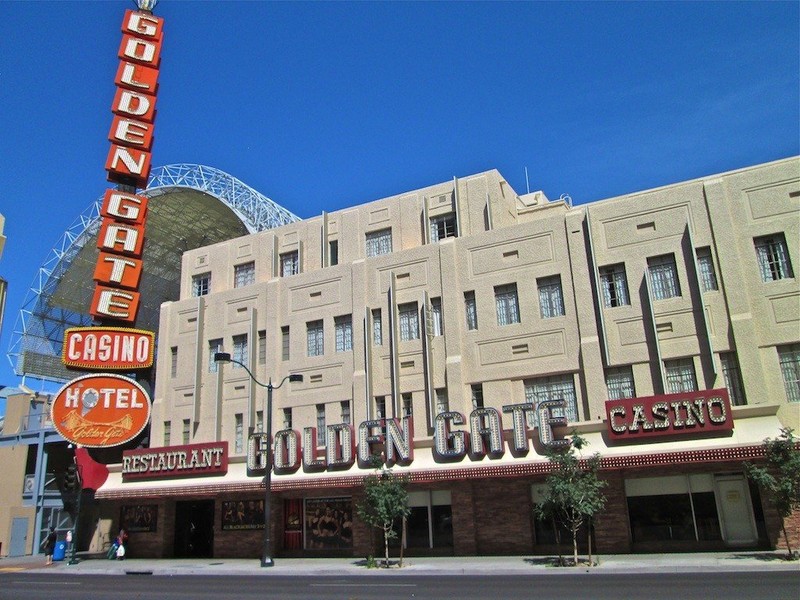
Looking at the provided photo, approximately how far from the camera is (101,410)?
123 ft

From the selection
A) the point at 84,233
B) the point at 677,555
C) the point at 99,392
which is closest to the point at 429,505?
the point at 677,555

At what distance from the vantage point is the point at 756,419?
23328 millimetres

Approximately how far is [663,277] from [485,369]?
8.21 metres

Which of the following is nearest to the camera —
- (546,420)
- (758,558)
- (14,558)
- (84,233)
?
(758,558)

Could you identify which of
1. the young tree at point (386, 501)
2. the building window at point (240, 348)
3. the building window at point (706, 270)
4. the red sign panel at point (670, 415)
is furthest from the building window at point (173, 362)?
the building window at point (706, 270)

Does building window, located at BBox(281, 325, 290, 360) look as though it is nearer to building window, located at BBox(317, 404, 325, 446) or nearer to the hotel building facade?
the hotel building facade

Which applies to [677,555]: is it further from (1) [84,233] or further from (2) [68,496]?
(1) [84,233]

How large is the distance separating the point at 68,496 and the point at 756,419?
38422mm

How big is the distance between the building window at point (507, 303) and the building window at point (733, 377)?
8.43 meters

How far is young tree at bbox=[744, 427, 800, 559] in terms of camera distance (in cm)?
2105

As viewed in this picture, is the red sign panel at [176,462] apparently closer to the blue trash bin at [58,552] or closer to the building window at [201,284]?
the blue trash bin at [58,552]

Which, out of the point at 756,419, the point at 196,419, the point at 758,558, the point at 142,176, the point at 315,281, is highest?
the point at 142,176

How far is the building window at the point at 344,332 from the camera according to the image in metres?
34.6

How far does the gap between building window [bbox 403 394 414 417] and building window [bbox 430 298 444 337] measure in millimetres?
3111
